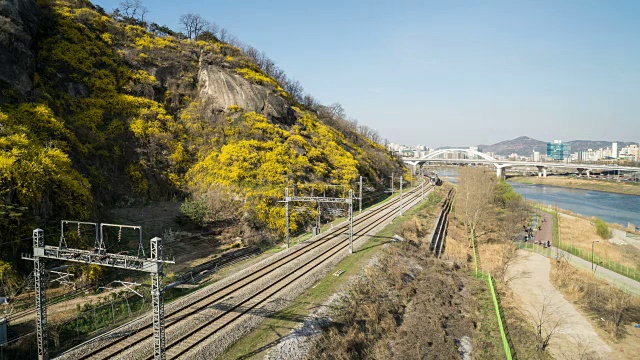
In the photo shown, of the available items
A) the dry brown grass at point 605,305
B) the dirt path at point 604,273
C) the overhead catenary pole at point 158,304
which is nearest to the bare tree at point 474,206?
the dirt path at point 604,273

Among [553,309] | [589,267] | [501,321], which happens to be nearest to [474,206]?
[589,267]

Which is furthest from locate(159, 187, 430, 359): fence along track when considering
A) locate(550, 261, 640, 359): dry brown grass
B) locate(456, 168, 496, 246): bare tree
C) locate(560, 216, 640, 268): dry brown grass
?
locate(560, 216, 640, 268): dry brown grass

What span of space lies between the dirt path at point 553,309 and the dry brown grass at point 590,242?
10.7 m

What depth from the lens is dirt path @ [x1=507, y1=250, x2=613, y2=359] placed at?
2370 centimetres

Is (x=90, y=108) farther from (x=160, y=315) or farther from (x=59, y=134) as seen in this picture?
(x=160, y=315)

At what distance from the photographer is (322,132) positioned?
219ft

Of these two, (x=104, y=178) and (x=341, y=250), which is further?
(x=104, y=178)

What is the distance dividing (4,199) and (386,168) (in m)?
75.5

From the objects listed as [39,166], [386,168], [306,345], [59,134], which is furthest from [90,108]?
[386,168]

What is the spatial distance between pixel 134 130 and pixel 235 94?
16744mm

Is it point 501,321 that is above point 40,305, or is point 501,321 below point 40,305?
below

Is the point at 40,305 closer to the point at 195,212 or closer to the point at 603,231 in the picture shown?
the point at 195,212

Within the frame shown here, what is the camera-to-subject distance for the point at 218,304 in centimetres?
2119

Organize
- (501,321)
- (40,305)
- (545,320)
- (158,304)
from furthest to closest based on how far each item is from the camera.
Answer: (545,320)
(501,321)
(40,305)
(158,304)
